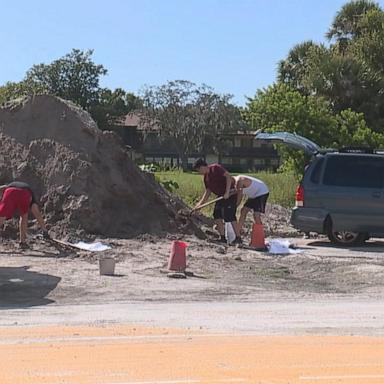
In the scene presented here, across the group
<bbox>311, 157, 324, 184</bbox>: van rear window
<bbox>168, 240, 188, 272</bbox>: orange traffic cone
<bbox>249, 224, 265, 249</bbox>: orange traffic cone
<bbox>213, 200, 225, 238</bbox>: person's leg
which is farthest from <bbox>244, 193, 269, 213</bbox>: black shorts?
<bbox>168, 240, 188, 272</bbox>: orange traffic cone

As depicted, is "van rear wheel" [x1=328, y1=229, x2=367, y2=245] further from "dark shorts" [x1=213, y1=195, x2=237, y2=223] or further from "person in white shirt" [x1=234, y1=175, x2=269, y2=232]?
"dark shorts" [x1=213, y1=195, x2=237, y2=223]

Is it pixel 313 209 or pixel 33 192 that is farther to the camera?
pixel 313 209

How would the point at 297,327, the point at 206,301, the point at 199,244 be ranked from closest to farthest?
1. the point at 297,327
2. the point at 206,301
3. the point at 199,244

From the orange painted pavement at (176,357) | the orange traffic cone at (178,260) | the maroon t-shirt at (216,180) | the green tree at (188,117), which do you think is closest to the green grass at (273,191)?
the maroon t-shirt at (216,180)

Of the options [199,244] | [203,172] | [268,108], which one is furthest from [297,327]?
[268,108]

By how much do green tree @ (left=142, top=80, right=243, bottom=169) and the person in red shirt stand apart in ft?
214

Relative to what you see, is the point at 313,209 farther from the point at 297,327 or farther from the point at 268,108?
the point at 268,108

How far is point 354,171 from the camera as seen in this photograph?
17.8 meters

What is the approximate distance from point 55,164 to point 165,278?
5.17 m

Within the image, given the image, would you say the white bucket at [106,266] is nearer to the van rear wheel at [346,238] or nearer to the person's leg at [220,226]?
the person's leg at [220,226]

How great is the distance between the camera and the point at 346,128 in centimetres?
3219

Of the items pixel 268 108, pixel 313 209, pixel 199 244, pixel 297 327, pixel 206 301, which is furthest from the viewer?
pixel 268 108

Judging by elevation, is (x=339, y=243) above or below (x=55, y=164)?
below

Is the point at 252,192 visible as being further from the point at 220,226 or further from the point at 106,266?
the point at 106,266
